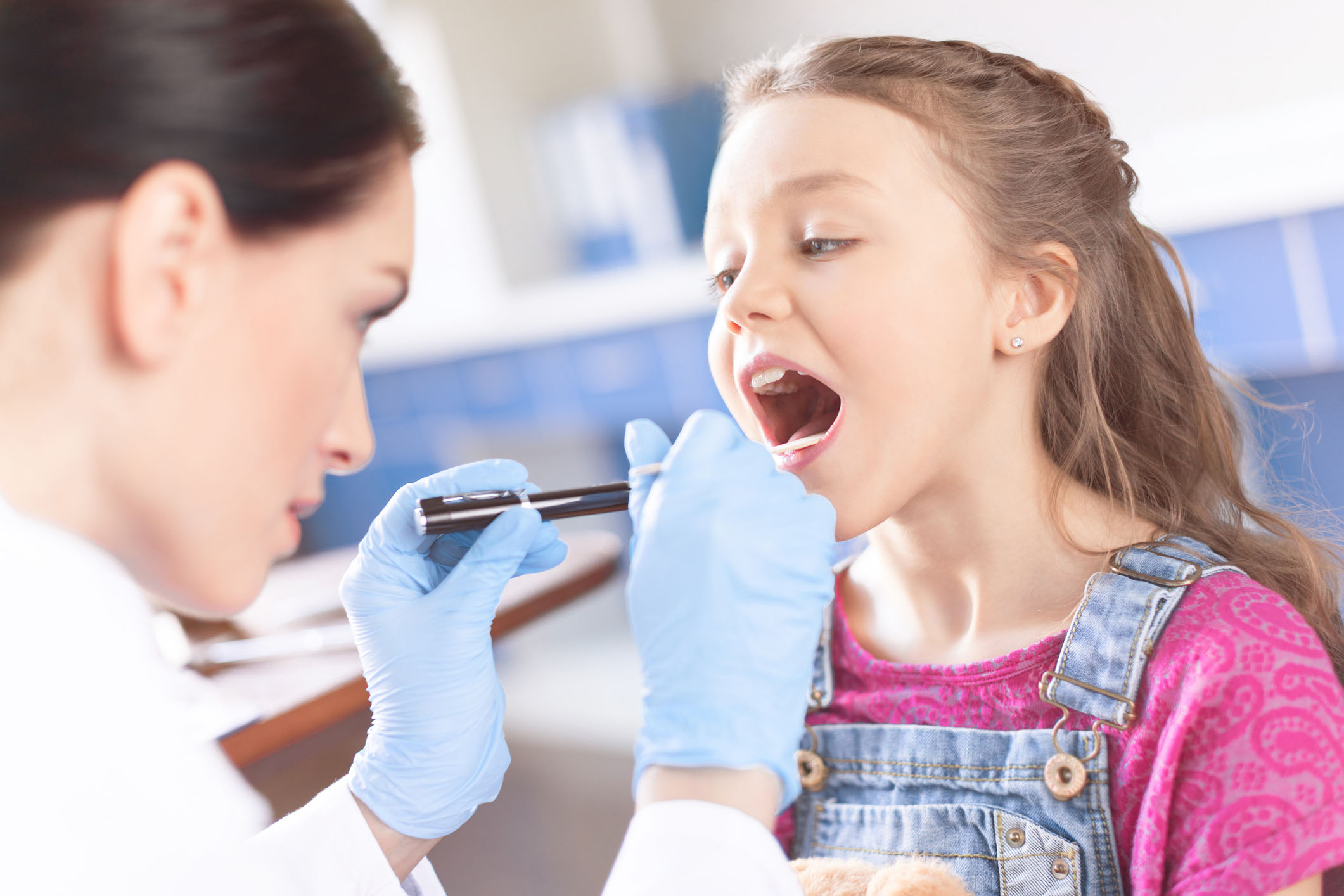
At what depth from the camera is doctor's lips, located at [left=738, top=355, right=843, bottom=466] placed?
1057 millimetres

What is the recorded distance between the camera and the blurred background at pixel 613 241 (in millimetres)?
1923

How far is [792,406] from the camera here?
1.12m

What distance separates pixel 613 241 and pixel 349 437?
103 inches

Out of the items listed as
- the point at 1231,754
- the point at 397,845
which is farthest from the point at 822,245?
the point at 397,845

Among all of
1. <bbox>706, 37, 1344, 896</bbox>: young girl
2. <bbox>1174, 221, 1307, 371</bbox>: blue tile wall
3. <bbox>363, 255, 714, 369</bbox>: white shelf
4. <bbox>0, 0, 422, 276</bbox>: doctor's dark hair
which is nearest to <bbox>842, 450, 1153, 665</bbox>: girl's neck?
<bbox>706, 37, 1344, 896</bbox>: young girl

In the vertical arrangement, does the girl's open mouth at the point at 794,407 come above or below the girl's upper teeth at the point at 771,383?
below

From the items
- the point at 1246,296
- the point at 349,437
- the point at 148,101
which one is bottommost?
the point at 1246,296

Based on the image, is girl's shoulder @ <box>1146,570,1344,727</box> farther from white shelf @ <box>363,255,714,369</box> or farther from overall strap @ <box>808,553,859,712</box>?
white shelf @ <box>363,255,714,369</box>

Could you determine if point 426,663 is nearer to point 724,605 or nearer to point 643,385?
point 724,605

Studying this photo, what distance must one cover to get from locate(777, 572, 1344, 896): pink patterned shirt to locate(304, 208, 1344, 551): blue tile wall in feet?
3.12

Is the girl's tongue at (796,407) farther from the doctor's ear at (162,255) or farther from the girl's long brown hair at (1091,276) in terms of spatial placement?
the doctor's ear at (162,255)

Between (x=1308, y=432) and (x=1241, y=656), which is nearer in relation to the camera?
(x=1241, y=656)

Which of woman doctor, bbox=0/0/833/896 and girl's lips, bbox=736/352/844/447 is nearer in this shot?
woman doctor, bbox=0/0/833/896

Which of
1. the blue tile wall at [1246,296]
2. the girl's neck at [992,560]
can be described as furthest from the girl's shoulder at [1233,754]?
the blue tile wall at [1246,296]
